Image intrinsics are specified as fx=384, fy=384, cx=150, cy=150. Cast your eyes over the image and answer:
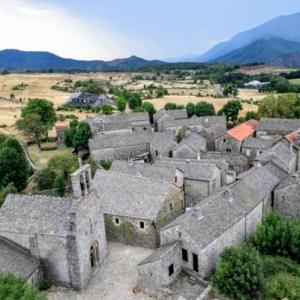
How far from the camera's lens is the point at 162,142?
66750 mm

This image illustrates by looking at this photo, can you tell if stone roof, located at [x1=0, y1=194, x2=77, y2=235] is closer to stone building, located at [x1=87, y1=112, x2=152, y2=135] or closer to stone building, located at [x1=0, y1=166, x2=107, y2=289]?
stone building, located at [x1=0, y1=166, x2=107, y2=289]

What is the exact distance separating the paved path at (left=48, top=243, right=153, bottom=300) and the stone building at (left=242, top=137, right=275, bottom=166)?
99.9 ft

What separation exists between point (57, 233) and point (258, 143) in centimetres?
4052

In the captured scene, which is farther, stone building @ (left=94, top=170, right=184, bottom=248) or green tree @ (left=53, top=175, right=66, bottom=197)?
green tree @ (left=53, top=175, right=66, bottom=197)

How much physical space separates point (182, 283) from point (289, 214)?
1678 centimetres

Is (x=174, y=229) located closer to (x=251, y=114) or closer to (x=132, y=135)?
(x=132, y=135)

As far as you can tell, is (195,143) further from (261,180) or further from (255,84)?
(255,84)

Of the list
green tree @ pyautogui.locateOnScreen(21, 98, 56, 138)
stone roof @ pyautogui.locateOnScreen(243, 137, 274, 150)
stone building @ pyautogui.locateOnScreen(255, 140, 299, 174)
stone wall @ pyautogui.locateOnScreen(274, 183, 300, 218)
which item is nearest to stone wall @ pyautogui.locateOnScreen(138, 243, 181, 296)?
stone wall @ pyautogui.locateOnScreen(274, 183, 300, 218)

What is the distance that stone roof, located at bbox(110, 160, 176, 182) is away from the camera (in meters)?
44.7

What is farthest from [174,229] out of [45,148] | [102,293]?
[45,148]

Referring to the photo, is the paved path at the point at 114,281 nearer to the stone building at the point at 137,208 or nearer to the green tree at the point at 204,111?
the stone building at the point at 137,208

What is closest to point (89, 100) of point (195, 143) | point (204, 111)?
point (204, 111)

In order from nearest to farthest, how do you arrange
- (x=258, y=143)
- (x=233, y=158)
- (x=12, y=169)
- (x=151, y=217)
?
1. (x=151, y=217)
2. (x=233, y=158)
3. (x=12, y=169)
4. (x=258, y=143)

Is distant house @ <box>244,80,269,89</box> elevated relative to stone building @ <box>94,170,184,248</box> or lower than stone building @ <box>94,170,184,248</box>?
lower
